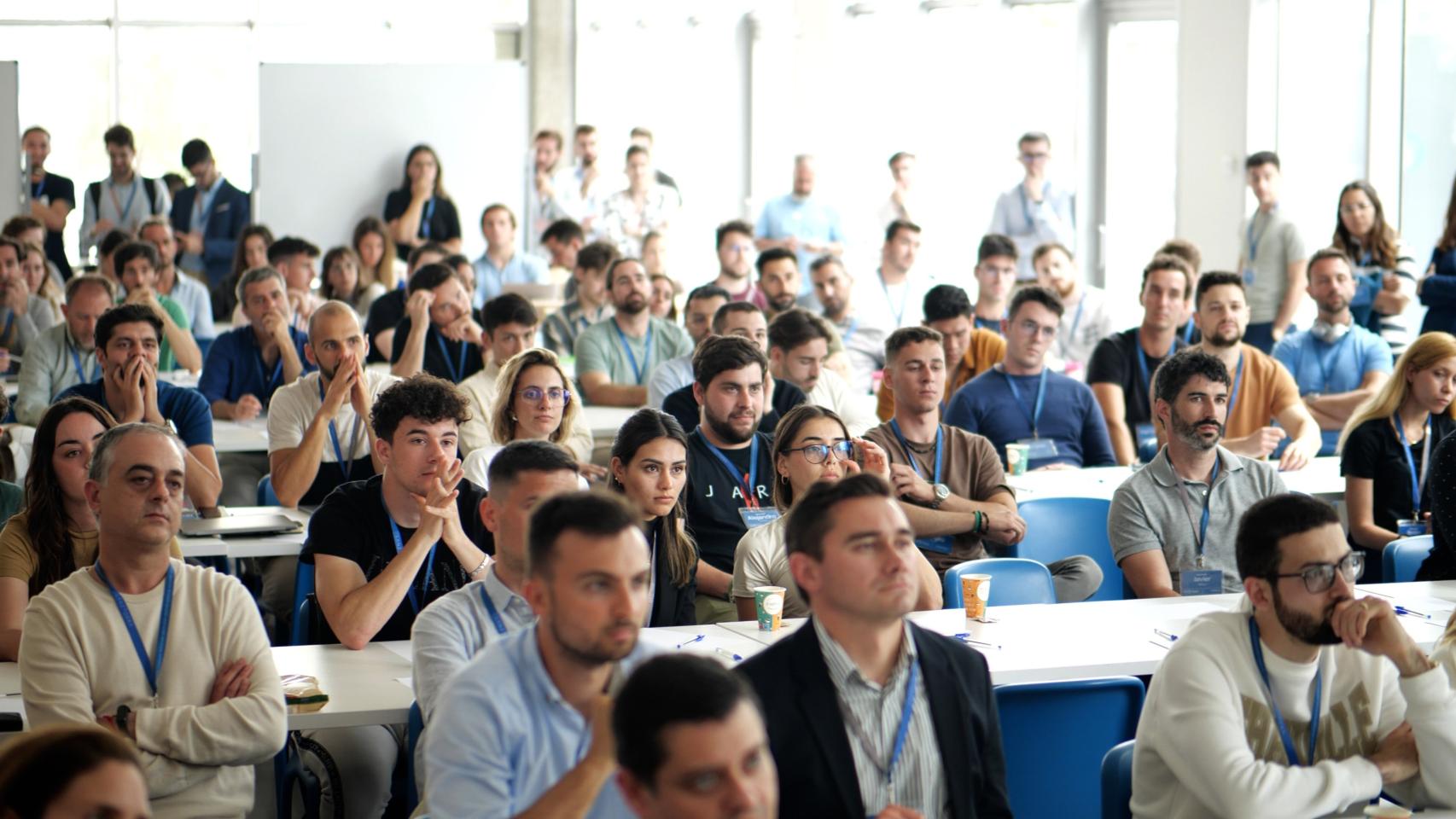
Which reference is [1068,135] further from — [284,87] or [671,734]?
[671,734]

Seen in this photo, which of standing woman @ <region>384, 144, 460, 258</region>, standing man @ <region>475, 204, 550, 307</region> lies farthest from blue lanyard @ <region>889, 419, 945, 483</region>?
standing woman @ <region>384, 144, 460, 258</region>

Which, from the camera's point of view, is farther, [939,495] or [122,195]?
[122,195]

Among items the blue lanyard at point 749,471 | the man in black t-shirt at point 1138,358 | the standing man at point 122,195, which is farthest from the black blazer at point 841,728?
the standing man at point 122,195

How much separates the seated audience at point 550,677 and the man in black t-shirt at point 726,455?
Result: 2593 millimetres

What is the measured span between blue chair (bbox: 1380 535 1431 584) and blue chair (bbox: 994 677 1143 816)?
2.08 meters

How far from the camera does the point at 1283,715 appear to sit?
2865 mm

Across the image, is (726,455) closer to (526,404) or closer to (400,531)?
(526,404)

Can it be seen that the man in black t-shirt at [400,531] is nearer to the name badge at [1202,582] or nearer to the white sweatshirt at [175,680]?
the white sweatshirt at [175,680]

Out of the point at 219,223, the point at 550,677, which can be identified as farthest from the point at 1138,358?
the point at 219,223

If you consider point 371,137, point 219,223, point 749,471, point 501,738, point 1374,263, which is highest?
point 371,137

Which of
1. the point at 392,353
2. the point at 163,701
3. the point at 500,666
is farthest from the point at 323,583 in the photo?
the point at 392,353

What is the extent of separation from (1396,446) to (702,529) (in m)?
2.37

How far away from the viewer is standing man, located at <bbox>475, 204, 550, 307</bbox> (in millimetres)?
11594

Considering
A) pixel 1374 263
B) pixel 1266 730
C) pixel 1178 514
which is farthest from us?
pixel 1374 263
